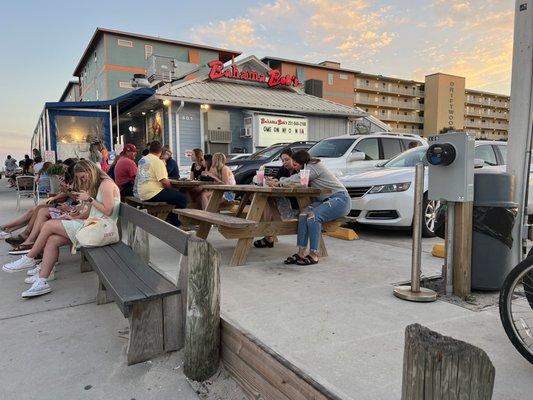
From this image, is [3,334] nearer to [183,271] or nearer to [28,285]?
[28,285]

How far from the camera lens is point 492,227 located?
3422mm

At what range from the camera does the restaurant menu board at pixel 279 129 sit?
58.3ft

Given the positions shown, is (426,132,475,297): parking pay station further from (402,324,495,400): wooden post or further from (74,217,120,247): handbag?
(74,217,120,247): handbag

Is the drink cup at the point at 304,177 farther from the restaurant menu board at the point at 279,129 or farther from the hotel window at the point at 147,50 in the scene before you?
the hotel window at the point at 147,50

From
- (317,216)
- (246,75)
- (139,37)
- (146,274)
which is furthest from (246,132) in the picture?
(139,37)

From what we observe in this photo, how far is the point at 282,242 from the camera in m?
5.87

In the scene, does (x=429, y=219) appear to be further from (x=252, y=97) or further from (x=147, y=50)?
(x=147, y=50)

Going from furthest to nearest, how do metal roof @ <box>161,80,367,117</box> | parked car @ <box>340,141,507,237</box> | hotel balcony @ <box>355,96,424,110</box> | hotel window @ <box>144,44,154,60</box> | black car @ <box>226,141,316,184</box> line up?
hotel balcony @ <box>355,96,424,110</box> < hotel window @ <box>144,44,154,60</box> < metal roof @ <box>161,80,367,117</box> < black car @ <box>226,141,316,184</box> < parked car @ <box>340,141,507,237</box>

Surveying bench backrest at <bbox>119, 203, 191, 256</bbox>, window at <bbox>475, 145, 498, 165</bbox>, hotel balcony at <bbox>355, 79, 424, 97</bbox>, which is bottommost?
bench backrest at <bbox>119, 203, 191, 256</bbox>

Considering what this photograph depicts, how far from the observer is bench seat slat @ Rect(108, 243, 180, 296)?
105 inches

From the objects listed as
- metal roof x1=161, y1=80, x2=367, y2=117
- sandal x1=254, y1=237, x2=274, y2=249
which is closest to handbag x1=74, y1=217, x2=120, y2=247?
sandal x1=254, y1=237, x2=274, y2=249

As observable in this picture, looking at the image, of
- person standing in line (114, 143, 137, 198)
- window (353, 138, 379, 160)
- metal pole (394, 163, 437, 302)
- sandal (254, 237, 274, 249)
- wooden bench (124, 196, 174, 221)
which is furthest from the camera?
window (353, 138, 379, 160)

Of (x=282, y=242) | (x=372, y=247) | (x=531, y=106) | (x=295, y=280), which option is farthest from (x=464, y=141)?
(x=282, y=242)

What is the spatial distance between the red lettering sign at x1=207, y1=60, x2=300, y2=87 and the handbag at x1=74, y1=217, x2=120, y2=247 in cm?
1536
